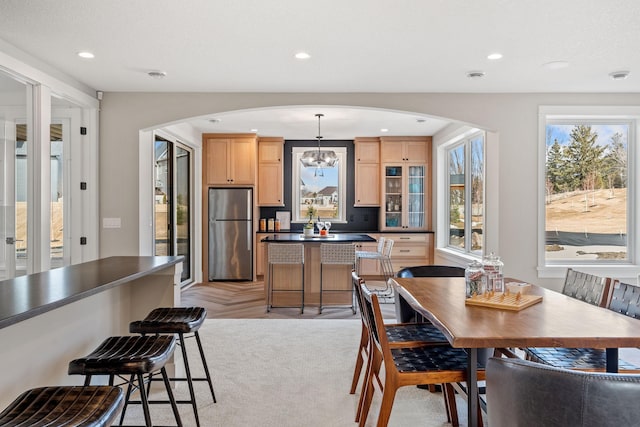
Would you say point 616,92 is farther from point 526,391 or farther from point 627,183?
point 526,391

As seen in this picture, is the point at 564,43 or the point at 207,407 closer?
the point at 207,407

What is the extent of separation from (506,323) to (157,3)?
256 cm

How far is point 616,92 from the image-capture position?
181 inches

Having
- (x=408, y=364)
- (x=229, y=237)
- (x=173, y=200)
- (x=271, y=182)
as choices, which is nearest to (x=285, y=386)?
(x=408, y=364)

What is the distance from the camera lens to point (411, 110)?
4652 mm

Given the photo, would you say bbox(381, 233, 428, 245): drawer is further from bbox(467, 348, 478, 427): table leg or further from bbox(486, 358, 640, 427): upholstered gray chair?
bbox(486, 358, 640, 427): upholstered gray chair

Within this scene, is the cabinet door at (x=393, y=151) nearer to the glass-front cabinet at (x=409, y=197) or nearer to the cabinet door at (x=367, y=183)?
the glass-front cabinet at (x=409, y=197)

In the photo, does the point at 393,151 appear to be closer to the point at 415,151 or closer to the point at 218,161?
the point at 415,151

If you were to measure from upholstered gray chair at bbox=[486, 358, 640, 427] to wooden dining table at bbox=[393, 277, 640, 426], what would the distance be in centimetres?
47

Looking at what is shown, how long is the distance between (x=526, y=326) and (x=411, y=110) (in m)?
3.22

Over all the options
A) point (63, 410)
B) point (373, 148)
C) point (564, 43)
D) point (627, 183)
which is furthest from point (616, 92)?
point (63, 410)

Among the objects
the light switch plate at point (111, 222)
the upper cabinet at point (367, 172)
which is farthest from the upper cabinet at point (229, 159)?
the light switch plate at point (111, 222)

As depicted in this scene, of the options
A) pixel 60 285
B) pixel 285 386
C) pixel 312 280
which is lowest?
pixel 285 386

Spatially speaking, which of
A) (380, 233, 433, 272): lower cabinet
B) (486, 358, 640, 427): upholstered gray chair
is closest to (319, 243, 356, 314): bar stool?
(380, 233, 433, 272): lower cabinet
